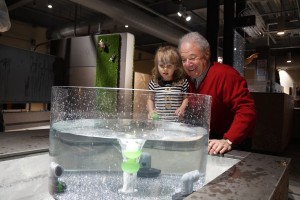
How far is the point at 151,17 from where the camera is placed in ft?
17.4

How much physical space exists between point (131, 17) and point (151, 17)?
762 mm

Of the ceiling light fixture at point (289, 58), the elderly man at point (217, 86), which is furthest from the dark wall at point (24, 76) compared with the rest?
the ceiling light fixture at point (289, 58)

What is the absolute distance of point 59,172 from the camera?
27.8 inches

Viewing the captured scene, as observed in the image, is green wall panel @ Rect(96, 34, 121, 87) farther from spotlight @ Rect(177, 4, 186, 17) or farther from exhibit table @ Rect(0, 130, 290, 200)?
exhibit table @ Rect(0, 130, 290, 200)

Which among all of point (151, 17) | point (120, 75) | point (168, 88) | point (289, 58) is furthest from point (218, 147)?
point (289, 58)

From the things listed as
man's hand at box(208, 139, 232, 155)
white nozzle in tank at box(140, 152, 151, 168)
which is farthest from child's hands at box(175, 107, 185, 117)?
man's hand at box(208, 139, 232, 155)

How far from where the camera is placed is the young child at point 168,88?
2.34 feet

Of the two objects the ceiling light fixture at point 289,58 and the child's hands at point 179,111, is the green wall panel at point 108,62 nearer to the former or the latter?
the child's hands at point 179,111

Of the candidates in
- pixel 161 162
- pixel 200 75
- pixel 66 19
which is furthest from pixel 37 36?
pixel 161 162

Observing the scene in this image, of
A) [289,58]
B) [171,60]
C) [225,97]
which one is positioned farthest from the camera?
[289,58]

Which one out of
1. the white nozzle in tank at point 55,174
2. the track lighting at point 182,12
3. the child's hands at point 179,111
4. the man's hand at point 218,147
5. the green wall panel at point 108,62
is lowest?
the white nozzle in tank at point 55,174

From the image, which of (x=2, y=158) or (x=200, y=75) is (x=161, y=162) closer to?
(x=2, y=158)

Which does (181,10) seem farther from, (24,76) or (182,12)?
(24,76)

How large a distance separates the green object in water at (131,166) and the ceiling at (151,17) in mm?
3728
